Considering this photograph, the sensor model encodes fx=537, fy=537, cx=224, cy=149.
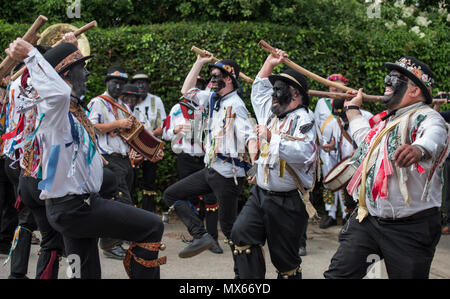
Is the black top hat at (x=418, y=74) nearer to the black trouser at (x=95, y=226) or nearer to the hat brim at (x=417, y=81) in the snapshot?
the hat brim at (x=417, y=81)

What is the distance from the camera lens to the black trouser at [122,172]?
6.43m

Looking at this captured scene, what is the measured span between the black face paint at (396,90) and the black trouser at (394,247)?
0.83 metres

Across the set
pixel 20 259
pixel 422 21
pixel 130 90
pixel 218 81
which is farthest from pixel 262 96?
pixel 422 21

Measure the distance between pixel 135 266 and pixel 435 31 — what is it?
25.1 feet

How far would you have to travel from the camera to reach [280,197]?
4.66 meters

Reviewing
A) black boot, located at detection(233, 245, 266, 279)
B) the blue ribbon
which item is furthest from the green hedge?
the blue ribbon

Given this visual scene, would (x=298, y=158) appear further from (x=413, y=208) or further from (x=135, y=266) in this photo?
(x=135, y=266)

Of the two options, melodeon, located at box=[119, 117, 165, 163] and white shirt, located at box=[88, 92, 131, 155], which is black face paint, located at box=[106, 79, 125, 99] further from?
melodeon, located at box=[119, 117, 165, 163]

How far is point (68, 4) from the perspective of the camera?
9883 millimetres

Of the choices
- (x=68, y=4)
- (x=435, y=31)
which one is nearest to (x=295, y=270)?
(x=435, y=31)

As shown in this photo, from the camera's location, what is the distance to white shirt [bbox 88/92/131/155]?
657cm

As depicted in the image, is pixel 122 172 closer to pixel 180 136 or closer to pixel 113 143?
pixel 113 143

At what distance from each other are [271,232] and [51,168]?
1.94m

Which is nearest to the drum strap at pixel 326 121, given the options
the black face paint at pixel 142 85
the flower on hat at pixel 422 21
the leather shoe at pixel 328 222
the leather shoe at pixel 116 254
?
the leather shoe at pixel 328 222
